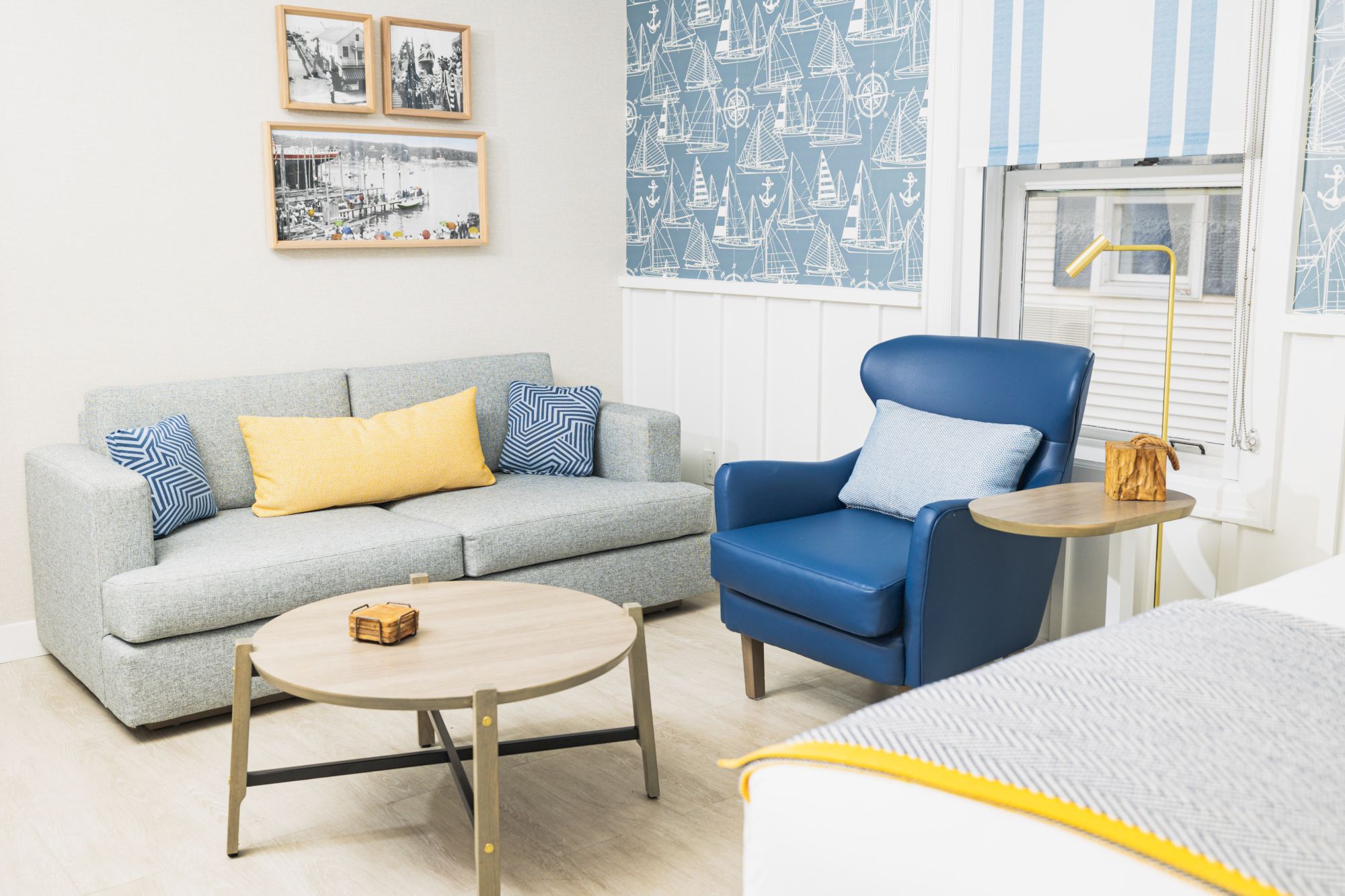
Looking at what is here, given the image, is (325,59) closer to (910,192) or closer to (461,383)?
(461,383)

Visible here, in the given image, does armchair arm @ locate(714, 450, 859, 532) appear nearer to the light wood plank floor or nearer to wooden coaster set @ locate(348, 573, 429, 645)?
the light wood plank floor

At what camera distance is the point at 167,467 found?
125 inches

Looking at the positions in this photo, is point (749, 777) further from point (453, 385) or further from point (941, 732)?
point (453, 385)

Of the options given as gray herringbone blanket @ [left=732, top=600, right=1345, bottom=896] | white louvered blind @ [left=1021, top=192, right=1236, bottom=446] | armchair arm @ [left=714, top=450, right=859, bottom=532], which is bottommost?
armchair arm @ [left=714, top=450, right=859, bottom=532]

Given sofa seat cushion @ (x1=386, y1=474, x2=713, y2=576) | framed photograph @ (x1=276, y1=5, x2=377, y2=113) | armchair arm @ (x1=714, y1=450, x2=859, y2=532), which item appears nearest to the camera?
armchair arm @ (x1=714, y1=450, x2=859, y2=532)

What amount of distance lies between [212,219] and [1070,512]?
2.68m

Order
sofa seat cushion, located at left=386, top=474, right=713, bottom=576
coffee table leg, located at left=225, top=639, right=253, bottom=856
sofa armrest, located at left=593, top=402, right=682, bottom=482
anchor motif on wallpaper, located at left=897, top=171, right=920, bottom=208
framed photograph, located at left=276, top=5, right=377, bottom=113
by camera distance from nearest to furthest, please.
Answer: coffee table leg, located at left=225, top=639, right=253, bottom=856 < sofa seat cushion, located at left=386, top=474, right=713, bottom=576 < anchor motif on wallpaper, located at left=897, top=171, right=920, bottom=208 < framed photograph, located at left=276, top=5, right=377, bottom=113 < sofa armrest, located at left=593, top=402, right=682, bottom=482

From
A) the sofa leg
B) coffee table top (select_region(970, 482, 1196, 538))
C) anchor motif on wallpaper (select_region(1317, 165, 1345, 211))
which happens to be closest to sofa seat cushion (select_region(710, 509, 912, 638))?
the sofa leg

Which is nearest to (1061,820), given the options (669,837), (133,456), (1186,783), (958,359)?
(1186,783)

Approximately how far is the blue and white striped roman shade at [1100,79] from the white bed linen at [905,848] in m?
2.35

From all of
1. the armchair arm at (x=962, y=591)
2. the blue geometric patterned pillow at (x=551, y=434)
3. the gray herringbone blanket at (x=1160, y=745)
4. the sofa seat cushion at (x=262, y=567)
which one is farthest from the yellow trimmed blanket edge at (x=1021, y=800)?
the blue geometric patterned pillow at (x=551, y=434)

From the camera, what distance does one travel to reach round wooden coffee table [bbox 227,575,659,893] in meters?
1.98

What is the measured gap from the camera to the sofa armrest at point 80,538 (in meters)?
2.81

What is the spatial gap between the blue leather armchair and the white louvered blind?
1.45 feet
